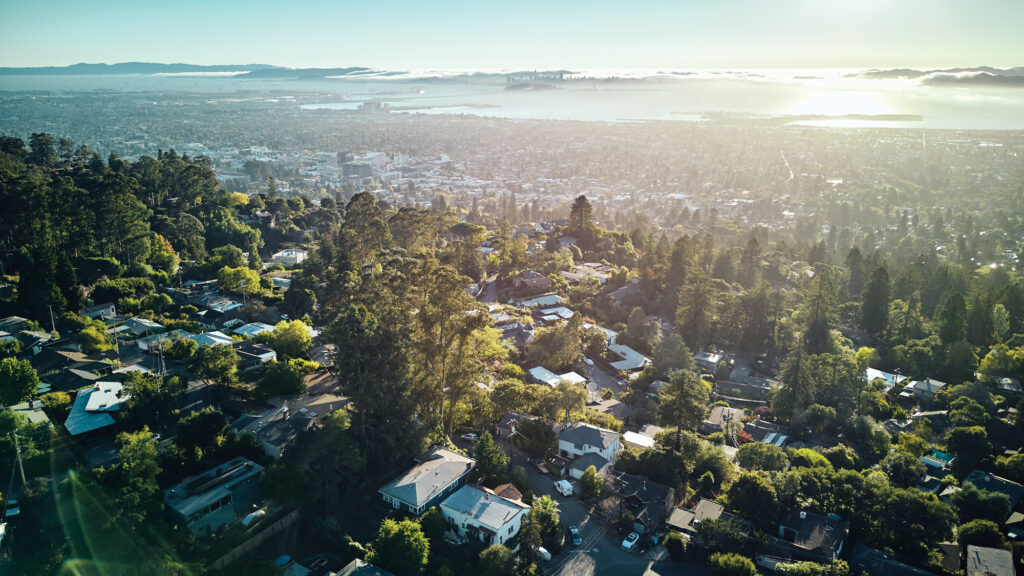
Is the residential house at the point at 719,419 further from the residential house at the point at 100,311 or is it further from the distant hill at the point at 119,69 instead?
the distant hill at the point at 119,69

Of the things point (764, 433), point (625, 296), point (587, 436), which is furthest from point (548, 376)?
point (625, 296)

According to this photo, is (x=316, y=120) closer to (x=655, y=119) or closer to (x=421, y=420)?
(x=655, y=119)

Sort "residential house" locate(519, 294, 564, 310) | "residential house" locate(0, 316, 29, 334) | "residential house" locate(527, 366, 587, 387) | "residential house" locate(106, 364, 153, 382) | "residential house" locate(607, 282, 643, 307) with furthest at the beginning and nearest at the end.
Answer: "residential house" locate(607, 282, 643, 307)
"residential house" locate(519, 294, 564, 310)
"residential house" locate(527, 366, 587, 387)
"residential house" locate(0, 316, 29, 334)
"residential house" locate(106, 364, 153, 382)

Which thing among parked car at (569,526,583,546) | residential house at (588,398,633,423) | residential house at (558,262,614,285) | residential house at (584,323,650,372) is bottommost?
residential house at (584,323,650,372)

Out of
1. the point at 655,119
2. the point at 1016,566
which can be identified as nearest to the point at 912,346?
the point at 1016,566

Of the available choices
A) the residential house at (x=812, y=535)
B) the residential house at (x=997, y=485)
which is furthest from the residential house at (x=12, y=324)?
the residential house at (x=997, y=485)

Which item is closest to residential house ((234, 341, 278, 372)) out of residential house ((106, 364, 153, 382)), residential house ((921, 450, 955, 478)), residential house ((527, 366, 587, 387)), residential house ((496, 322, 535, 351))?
residential house ((106, 364, 153, 382))

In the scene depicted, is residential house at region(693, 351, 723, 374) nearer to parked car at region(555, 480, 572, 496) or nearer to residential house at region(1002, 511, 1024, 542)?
residential house at region(1002, 511, 1024, 542)
